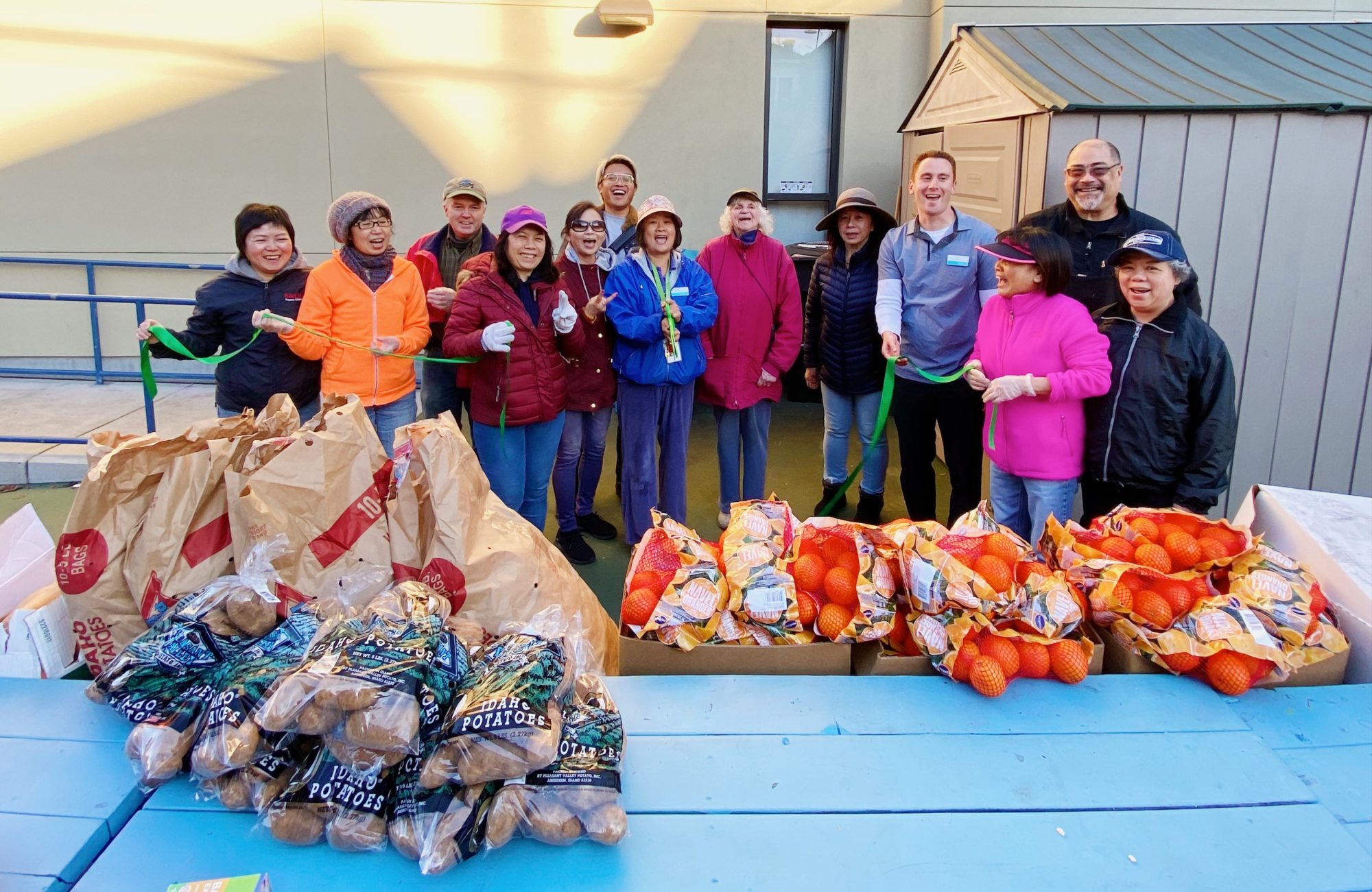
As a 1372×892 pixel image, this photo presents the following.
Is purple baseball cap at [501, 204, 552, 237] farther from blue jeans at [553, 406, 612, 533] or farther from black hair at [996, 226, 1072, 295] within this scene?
black hair at [996, 226, 1072, 295]

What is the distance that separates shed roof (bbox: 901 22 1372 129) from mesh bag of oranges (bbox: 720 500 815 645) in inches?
112

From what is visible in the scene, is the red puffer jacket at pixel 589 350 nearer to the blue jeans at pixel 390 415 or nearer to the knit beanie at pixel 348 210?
the blue jeans at pixel 390 415

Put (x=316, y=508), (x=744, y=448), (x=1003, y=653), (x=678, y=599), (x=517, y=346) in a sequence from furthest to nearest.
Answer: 1. (x=744, y=448)
2. (x=517, y=346)
3. (x=316, y=508)
4. (x=678, y=599)
5. (x=1003, y=653)

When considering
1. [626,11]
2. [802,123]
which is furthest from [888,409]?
[802,123]

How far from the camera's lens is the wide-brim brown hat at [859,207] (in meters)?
4.42

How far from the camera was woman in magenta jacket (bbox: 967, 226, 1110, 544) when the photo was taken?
3227 millimetres

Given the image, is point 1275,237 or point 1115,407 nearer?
point 1115,407

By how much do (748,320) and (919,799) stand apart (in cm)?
300

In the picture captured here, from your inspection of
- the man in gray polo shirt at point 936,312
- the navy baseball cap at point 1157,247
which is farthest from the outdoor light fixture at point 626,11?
the navy baseball cap at point 1157,247

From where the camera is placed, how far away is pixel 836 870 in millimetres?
1563

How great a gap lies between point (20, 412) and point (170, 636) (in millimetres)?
5634

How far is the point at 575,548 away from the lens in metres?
4.48

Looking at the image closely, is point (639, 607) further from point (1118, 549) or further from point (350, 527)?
point (1118, 549)

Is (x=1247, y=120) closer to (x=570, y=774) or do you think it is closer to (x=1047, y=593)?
(x=1047, y=593)
